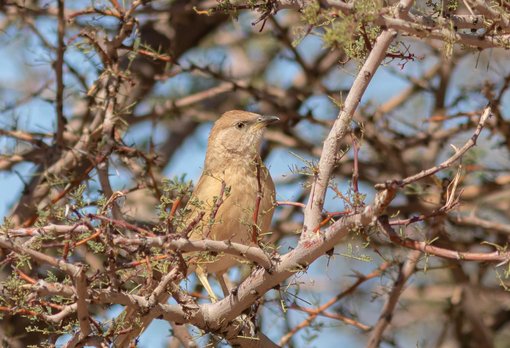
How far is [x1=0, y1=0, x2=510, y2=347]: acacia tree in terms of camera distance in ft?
10.6

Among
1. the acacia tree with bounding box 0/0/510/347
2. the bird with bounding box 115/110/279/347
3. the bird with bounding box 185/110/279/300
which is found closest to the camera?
the acacia tree with bounding box 0/0/510/347

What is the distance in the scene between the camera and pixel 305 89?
7531mm

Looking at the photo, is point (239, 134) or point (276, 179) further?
point (276, 179)

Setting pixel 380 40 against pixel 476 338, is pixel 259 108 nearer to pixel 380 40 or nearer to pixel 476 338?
pixel 476 338

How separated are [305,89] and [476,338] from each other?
265 centimetres

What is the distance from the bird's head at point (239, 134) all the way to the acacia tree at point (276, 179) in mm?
441

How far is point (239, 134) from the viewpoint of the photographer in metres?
5.93

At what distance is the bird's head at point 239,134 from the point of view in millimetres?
5875

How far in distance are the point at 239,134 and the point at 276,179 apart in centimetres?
177

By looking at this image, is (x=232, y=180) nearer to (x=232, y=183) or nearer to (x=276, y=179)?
(x=232, y=183)

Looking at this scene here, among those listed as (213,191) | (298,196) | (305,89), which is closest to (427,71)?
(305,89)

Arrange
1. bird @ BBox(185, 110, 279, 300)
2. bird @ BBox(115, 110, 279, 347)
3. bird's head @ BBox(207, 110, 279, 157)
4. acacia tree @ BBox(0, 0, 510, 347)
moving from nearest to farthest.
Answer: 1. acacia tree @ BBox(0, 0, 510, 347)
2. bird @ BBox(115, 110, 279, 347)
3. bird @ BBox(185, 110, 279, 300)
4. bird's head @ BBox(207, 110, 279, 157)

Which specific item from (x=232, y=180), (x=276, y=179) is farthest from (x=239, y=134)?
(x=276, y=179)

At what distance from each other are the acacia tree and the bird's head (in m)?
0.44
